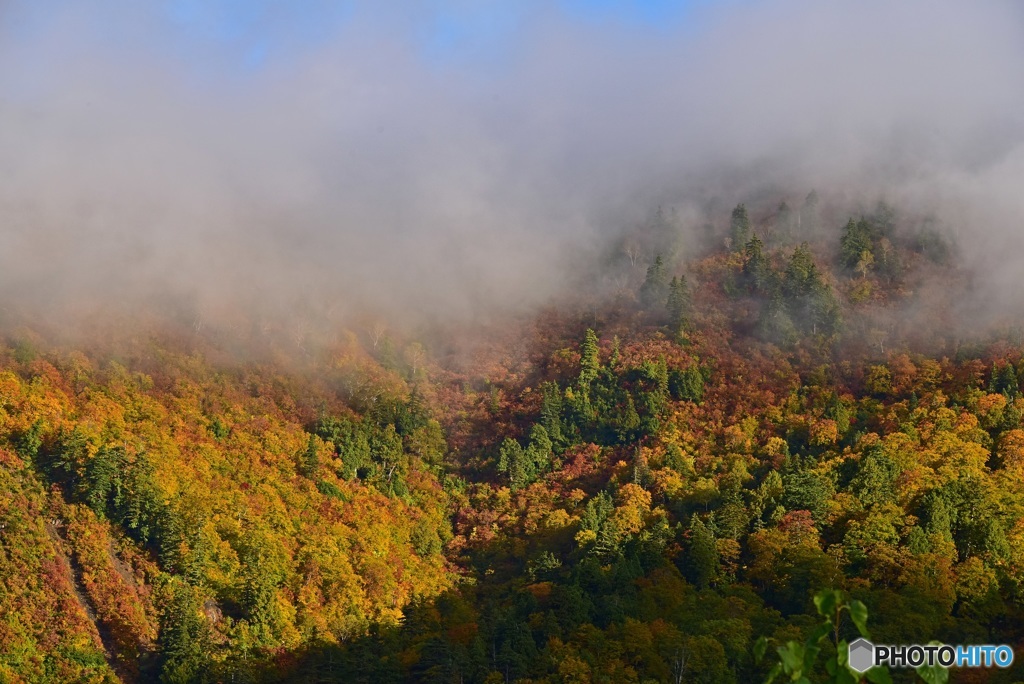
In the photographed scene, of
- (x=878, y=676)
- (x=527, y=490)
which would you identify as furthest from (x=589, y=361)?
(x=878, y=676)

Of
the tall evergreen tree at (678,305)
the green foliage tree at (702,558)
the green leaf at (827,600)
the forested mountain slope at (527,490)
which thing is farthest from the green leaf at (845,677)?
the tall evergreen tree at (678,305)

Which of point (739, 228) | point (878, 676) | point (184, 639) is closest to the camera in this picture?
point (878, 676)

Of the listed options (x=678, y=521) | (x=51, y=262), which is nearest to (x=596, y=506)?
(x=678, y=521)

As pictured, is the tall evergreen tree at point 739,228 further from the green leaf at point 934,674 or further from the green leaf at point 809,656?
the green leaf at point 809,656

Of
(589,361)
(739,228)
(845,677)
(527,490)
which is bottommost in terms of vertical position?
(527,490)

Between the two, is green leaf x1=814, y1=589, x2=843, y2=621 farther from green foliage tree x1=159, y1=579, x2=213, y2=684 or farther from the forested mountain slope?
green foliage tree x1=159, y1=579, x2=213, y2=684

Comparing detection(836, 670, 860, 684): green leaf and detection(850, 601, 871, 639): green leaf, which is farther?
detection(836, 670, 860, 684): green leaf

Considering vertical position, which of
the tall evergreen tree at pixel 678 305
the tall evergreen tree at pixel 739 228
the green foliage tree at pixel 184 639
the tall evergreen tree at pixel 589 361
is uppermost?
the tall evergreen tree at pixel 739 228

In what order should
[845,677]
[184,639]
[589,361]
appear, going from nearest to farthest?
[845,677]
[184,639]
[589,361]

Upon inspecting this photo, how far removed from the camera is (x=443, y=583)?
94.3 metres

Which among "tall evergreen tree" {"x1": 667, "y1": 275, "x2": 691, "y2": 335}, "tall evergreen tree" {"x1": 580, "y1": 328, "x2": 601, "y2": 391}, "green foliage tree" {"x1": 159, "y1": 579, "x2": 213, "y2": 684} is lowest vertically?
"green foliage tree" {"x1": 159, "y1": 579, "x2": 213, "y2": 684}

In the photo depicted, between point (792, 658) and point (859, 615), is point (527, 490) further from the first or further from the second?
point (859, 615)

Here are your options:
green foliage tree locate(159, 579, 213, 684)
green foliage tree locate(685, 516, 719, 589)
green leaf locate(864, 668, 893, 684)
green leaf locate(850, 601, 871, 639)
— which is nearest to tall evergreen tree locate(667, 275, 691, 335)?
green foliage tree locate(685, 516, 719, 589)

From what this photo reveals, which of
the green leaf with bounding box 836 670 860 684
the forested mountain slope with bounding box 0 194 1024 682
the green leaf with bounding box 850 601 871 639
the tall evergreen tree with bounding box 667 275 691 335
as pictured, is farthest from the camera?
the tall evergreen tree with bounding box 667 275 691 335
